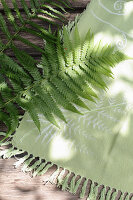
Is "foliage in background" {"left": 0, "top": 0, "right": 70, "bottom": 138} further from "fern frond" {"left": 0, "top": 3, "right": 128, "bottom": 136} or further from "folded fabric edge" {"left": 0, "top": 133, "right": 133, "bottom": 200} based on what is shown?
"folded fabric edge" {"left": 0, "top": 133, "right": 133, "bottom": 200}

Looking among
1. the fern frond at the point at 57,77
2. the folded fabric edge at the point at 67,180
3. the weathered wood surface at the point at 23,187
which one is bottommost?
the weathered wood surface at the point at 23,187

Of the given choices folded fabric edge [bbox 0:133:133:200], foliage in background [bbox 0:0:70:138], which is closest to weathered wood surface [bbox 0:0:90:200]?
folded fabric edge [bbox 0:133:133:200]

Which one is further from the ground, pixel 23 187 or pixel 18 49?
pixel 18 49

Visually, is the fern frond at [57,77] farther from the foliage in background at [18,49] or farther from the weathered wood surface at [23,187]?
the weathered wood surface at [23,187]

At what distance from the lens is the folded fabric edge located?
2.92 ft

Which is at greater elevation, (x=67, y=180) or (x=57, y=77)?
(x=57, y=77)

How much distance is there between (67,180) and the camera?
0.90 meters

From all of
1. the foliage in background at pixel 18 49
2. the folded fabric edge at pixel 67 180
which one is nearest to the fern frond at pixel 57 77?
the foliage in background at pixel 18 49

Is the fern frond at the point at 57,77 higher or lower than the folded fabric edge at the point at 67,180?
higher

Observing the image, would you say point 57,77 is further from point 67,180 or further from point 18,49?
point 67,180

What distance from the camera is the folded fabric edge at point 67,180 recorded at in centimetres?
89

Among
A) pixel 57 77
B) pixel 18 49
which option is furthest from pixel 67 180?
pixel 18 49

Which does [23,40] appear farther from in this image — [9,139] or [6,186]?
[6,186]

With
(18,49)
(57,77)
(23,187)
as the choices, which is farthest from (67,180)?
(18,49)
